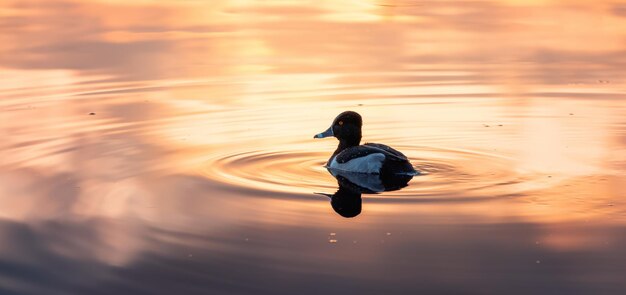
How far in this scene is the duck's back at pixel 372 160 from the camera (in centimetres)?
1284

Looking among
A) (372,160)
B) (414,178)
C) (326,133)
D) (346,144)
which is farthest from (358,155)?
(326,133)

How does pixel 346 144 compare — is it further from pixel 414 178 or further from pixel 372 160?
pixel 414 178

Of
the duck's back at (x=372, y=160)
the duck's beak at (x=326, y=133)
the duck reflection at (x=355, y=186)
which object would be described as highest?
the duck's beak at (x=326, y=133)

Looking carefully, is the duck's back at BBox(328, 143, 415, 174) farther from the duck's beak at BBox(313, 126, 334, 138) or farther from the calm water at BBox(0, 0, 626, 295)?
the duck's beak at BBox(313, 126, 334, 138)

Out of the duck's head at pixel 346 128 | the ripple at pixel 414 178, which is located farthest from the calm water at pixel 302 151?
the duck's head at pixel 346 128

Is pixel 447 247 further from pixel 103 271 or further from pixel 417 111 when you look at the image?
pixel 417 111

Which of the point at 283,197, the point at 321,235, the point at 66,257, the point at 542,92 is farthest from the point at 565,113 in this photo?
the point at 66,257

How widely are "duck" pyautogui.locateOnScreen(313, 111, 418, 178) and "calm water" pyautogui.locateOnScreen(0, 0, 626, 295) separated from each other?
0.92ft

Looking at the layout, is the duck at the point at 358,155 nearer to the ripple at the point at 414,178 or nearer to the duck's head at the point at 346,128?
the duck's head at the point at 346,128

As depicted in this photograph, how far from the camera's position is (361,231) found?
33.9 feet

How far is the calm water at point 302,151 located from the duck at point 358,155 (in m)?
0.28

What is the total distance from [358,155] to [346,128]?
1.07 meters

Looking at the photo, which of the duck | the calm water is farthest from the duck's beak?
the calm water

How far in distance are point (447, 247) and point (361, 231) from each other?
907 millimetres
